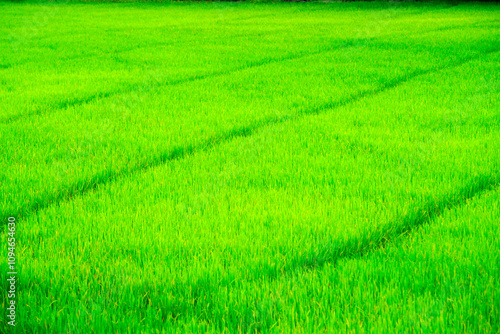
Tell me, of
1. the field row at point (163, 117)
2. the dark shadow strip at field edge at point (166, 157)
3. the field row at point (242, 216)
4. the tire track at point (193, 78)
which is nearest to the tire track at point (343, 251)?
the field row at point (242, 216)

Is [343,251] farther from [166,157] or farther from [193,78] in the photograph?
[193,78]

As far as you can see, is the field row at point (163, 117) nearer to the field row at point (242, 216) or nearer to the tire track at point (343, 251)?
the field row at point (242, 216)

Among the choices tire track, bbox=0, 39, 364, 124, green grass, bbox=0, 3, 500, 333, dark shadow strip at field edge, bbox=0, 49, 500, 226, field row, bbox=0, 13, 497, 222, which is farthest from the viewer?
tire track, bbox=0, 39, 364, 124

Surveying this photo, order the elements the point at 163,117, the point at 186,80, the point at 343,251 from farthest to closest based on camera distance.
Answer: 1. the point at 186,80
2. the point at 163,117
3. the point at 343,251

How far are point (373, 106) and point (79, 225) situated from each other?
4.22 m

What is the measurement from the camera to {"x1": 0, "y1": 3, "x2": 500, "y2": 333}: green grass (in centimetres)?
223

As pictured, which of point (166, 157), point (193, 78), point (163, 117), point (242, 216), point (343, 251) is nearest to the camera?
point (343, 251)

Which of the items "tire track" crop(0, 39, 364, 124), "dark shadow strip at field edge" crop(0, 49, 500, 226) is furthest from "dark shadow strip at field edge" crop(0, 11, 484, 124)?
"dark shadow strip at field edge" crop(0, 49, 500, 226)

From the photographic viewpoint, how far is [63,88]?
7664 millimetres

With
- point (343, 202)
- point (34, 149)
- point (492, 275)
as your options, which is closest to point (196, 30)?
point (34, 149)

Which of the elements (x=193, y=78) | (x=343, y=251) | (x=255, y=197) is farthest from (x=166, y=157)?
(x=193, y=78)

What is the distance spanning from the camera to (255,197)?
3494 millimetres

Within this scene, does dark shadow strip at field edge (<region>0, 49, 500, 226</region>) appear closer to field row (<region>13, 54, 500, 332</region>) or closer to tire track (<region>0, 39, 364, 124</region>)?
field row (<region>13, 54, 500, 332</region>)

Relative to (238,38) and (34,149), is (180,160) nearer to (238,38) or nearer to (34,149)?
(34,149)
